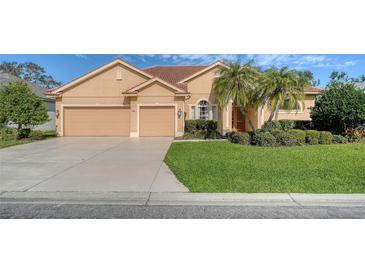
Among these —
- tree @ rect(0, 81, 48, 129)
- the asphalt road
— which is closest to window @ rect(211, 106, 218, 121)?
tree @ rect(0, 81, 48, 129)

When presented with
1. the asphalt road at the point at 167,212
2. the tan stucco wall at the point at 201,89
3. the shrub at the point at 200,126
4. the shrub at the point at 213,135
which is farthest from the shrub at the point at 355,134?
the asphalt road at the point at 167,212

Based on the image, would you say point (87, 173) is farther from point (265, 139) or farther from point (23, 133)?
point (23, 133)

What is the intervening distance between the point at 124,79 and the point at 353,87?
1489 cm

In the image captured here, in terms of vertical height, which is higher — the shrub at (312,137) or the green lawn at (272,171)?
the shrub at (312,137)

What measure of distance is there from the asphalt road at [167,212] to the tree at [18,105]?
12.2m

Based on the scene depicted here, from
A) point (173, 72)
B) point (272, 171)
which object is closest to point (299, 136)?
point (272, 171)

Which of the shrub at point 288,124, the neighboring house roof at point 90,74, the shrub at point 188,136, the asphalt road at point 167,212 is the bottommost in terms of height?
the asphalt road at point 167,212

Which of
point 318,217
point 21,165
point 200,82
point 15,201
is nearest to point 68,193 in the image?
point 15,201

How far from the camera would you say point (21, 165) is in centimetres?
792

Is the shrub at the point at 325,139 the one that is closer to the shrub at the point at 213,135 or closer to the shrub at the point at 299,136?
the shrub at the point at 299,136

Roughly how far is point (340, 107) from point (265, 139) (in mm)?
5537

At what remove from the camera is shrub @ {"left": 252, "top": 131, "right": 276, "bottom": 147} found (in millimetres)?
12250

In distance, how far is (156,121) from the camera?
57.7 ft

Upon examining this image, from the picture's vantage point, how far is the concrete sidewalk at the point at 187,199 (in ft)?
15.8
